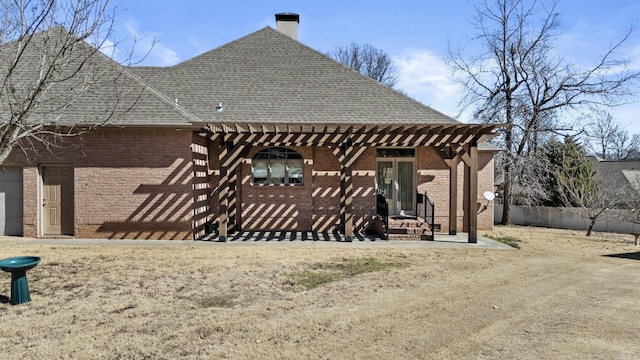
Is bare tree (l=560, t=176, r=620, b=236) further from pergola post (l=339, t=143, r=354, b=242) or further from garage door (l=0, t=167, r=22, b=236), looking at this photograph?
garage door (l=0, t=167, r=22, b=236)

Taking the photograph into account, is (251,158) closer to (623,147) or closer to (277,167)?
(277,167)

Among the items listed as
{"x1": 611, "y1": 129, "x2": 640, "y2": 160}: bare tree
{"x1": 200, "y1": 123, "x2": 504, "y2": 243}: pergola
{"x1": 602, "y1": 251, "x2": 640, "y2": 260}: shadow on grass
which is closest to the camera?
{"x1": 602, "y1": 251, "x2": 640, "y2": 260}: shadow on grass

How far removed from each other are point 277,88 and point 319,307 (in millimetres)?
10862

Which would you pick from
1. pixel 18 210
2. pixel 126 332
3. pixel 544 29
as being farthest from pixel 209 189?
pixel 544 29

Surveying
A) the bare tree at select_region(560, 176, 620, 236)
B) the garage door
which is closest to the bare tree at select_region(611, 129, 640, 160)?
the bare tree at select_region(560, 176, 620, 236)

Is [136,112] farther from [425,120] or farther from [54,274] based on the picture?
[425,120]

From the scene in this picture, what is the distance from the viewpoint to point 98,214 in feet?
37.3

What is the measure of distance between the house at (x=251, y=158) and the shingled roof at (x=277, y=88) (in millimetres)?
67

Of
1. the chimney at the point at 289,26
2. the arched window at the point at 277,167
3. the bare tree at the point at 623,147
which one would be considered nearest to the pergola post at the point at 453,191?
the arched window at the point at 277,167

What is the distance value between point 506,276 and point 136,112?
35.5 ft

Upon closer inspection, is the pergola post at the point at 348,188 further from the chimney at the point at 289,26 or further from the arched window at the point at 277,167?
the chimney at the point at 289,26

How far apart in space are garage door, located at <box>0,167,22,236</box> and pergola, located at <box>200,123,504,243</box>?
5.87 metres

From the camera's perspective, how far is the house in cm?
1130

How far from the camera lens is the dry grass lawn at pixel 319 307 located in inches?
164
